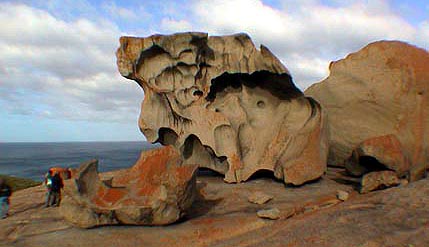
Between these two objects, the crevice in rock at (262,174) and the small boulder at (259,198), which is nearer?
the small boulder at (259,198)

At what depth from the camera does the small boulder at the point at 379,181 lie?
811 centimetres

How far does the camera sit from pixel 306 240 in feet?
16.8

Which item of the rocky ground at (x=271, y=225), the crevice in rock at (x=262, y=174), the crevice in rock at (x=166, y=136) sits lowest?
the rocky ground at (x=271, y=225)

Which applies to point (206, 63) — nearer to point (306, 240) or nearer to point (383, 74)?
point (383, 74)

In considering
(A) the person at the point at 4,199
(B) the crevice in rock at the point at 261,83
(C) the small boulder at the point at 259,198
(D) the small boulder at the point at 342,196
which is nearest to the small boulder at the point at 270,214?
(C) the small boulder at the point at 259,198

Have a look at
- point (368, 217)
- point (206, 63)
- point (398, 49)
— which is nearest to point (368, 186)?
point (368, 217)

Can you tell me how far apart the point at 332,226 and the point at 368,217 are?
2.28ft

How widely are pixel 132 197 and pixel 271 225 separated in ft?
9.18

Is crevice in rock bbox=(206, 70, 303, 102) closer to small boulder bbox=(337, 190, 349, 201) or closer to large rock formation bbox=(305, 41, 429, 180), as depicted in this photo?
large rock formation bbox=(305, 41, 429, 180)

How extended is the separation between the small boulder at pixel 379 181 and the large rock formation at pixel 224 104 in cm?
144

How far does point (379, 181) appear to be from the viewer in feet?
26.9

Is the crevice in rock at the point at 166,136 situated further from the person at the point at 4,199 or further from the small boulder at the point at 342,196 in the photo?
the small boulder at the point at 342,196

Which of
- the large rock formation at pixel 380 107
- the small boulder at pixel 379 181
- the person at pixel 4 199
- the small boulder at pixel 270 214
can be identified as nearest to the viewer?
the small boulder at pixel 270 214

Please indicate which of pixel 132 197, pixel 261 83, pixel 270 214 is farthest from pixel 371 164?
pixel 132 197
